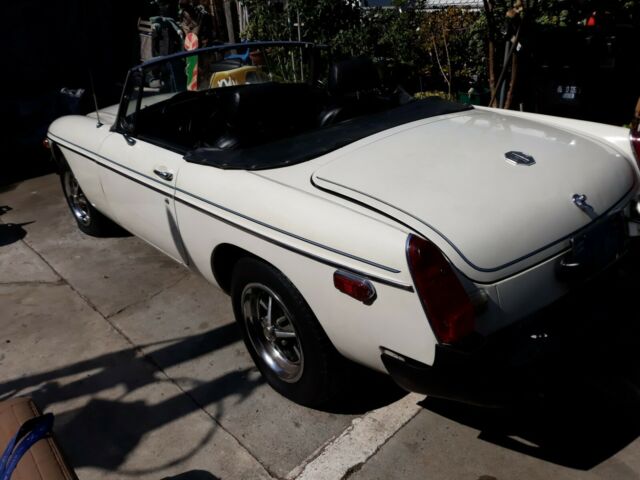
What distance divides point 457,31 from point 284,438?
670 cm

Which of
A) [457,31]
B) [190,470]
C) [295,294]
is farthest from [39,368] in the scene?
[457,31]

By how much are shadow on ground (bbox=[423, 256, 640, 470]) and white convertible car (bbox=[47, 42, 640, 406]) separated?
4.9 inches

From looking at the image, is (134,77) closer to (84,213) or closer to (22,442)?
(84,213)

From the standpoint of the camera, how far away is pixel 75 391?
9.90 feet

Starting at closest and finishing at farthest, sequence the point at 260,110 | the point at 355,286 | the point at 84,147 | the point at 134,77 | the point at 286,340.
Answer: the point at 355,286 → the point at 286,340 → the point at 260,110 → the point at 134,77 → the point at 84,147

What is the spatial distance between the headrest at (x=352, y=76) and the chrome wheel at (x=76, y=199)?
7.83 feet

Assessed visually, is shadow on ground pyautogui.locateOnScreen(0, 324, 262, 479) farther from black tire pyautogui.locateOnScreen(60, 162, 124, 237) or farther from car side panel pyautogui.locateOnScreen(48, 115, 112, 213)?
black tire pyautogui.locateOnScreen(60, 162, 124, 237)

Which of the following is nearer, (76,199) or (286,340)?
(286,340)

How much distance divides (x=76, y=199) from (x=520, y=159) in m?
3.80

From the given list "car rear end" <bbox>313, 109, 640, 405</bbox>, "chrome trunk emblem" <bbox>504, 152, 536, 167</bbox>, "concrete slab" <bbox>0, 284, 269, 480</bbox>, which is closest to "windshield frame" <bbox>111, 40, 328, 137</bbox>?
"concrete slab" <bbox>0, 284, 269, 480</bbox>

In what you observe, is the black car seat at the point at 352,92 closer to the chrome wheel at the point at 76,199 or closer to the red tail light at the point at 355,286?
the red tail light at the point at 355,286

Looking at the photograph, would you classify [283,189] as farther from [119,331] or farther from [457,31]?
[457,31]

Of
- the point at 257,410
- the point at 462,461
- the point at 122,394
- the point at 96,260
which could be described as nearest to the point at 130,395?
the point at 122,394

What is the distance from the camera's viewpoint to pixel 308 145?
2814mm
